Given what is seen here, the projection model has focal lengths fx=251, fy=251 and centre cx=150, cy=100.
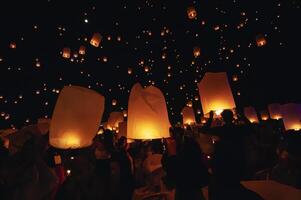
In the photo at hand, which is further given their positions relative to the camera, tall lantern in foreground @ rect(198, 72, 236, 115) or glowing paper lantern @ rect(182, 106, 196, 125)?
glowing paper lantern @ rect(182, 106, 196, 125)

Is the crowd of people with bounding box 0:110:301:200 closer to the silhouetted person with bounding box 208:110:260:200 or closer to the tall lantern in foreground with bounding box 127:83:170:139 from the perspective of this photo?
the silhouetted person with bounding box 208:110:260:200

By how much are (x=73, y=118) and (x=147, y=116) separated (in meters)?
0.90

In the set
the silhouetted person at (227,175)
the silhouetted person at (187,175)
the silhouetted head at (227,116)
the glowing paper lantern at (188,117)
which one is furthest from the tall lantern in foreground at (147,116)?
the glowing paper lantern at (188,117)

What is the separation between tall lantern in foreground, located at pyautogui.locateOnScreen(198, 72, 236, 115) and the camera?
14.2ft

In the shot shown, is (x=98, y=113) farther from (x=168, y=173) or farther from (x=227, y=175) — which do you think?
(x=227, y=175)

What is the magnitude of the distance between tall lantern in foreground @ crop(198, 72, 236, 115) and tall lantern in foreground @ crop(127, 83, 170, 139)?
1.43 meters

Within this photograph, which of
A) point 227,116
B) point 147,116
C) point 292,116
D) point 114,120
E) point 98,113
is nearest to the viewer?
point 98,113

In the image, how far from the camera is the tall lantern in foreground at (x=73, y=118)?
267 cm

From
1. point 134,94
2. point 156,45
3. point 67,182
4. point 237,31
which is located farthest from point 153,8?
point 67,182

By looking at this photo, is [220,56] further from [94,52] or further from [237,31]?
[94,52]

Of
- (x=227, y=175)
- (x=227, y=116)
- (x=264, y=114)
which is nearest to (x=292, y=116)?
(x=227, y=116)

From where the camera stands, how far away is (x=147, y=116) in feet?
10.2

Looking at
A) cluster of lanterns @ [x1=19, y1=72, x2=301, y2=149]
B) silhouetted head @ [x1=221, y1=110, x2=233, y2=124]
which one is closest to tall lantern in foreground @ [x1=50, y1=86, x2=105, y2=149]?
cluster of lanterns @ [x1=19, y1=72, x2=301, y2=149]

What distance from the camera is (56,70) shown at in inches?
709
